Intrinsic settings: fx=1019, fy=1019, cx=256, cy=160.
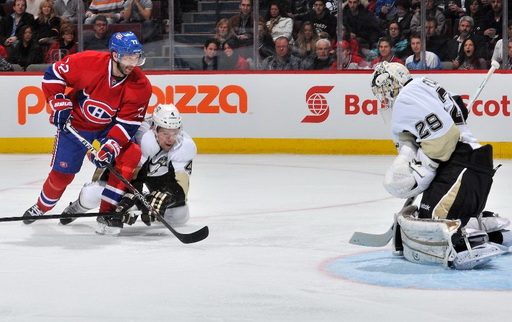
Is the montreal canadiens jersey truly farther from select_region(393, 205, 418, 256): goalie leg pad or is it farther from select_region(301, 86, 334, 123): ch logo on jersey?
select_region(301, 86, 334, 123): ch logo on jersey

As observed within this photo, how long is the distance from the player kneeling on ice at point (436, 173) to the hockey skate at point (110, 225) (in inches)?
54.6

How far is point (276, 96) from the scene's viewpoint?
884 cm

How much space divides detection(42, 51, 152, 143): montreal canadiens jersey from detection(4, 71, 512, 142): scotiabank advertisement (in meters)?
3.91

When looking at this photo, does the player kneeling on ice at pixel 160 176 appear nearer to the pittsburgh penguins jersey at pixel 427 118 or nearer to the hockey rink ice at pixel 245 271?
the hockey rink ice at pixel 245 271

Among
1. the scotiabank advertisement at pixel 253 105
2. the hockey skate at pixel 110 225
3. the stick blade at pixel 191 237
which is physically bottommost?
the scotiabank advertisement at pixel 253 105

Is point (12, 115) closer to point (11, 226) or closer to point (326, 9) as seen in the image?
A: point (326, 9)

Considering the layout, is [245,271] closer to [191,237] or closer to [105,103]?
[191,237]

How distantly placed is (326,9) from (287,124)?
104cm

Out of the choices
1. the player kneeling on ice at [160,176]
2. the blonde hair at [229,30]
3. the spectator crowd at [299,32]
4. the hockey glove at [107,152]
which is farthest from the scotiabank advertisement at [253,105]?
the hockey glove at [107,152]

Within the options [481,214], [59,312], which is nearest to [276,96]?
[481,214]

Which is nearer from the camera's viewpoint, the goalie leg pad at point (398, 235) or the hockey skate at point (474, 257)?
the hockey skate at point (474, 257)

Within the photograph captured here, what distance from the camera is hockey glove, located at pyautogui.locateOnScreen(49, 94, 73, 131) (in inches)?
187

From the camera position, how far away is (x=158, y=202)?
186 inches

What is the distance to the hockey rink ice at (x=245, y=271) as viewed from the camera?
3.13 metres
